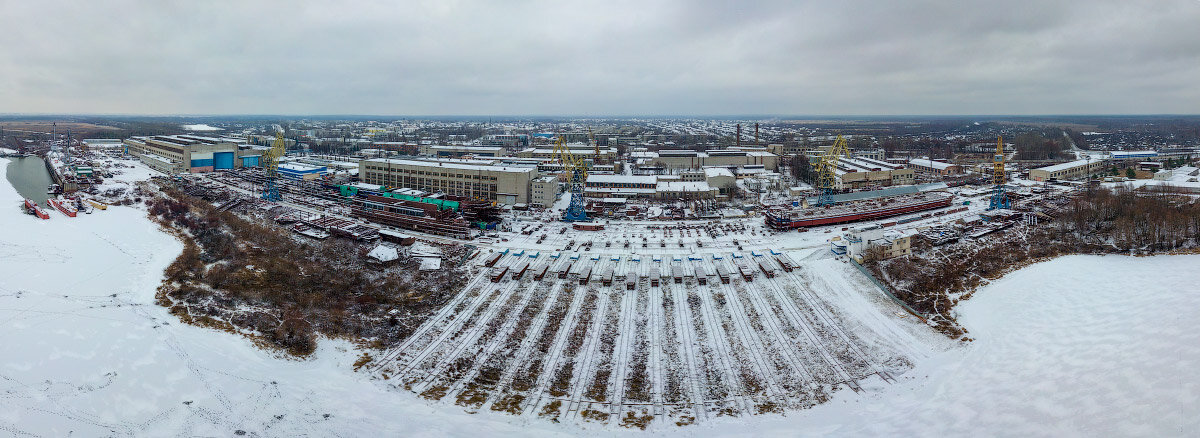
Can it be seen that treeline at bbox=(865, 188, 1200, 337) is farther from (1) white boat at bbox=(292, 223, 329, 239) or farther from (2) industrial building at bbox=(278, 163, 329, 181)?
(2) industrial building at bbox=(278, 163, 329, 181)

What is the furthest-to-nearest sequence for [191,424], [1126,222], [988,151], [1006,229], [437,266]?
[988,151]
[1006,229]
[1126,222]
[437,266]
[191,424]

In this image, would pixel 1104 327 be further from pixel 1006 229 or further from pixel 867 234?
pixel 1006 229

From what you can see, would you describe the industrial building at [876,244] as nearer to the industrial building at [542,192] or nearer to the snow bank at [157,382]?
the snow bank at [157,382]

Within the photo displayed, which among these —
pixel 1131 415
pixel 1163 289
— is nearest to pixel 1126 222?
pixel 1163 289

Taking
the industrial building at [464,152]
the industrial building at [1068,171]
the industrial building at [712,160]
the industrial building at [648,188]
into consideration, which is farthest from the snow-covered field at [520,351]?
the industrial building at [464,152]

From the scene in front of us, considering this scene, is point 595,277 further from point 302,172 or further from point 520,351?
point 302,172

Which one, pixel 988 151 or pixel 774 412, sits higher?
pixel 988 151
